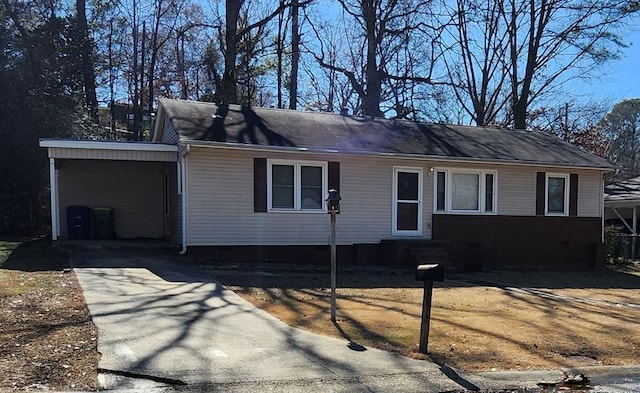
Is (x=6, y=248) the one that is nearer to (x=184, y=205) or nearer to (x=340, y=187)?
(x=184, y=205)

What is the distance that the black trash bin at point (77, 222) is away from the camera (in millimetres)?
15438

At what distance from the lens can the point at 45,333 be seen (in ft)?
18.9

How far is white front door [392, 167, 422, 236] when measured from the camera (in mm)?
14641

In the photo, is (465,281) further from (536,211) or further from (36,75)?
(36,75)

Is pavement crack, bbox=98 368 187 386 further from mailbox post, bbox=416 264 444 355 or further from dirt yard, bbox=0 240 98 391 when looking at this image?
mailbox post, bbox=416 264 444 355

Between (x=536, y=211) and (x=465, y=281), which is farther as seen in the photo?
(x=536, y=211)

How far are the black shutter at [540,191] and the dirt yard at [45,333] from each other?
41.7 ft

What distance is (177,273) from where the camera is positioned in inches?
409

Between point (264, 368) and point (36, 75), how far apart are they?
61.1ft

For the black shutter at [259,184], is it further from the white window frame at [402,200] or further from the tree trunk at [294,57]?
the tree trunk at [294,57]

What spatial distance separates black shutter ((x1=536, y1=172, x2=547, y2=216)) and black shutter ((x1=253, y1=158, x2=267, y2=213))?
27.3ft

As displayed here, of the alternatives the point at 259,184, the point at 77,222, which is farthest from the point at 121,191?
the point at 259,184

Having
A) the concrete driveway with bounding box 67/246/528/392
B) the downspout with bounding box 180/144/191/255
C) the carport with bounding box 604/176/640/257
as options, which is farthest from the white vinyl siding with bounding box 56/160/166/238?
the carport with bounding box 604/176/640/257

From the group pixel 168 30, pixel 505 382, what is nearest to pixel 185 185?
pixel 505 382
